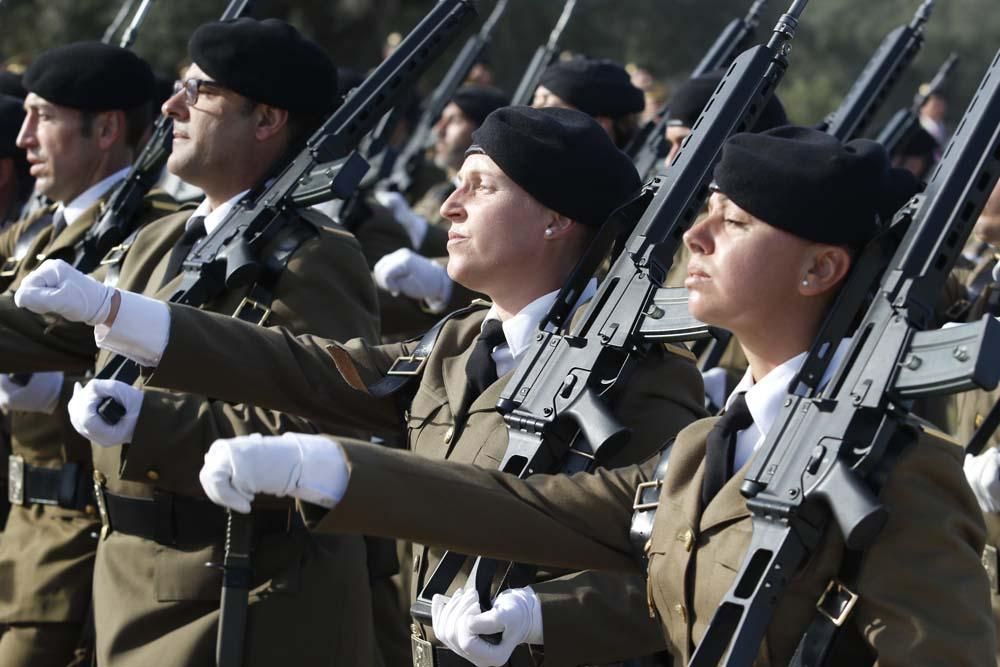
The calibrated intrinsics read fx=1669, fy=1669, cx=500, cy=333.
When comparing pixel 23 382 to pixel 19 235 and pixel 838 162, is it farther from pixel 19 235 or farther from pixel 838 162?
pixel 838 162

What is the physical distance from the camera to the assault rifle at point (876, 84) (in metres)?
6.52

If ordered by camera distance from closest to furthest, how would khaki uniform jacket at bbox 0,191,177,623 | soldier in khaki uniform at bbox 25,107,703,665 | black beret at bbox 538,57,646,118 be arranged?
soldier in khaki uniform at bbox 25,107,703,665
khaki uniform jacket at bbox 0,191,177,623
black beret at bbox 538,57,646,118

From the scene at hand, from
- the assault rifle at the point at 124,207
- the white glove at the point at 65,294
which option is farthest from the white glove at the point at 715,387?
the white glove at the point at 65,294

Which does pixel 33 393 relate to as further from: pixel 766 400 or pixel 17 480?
pixel 766 400

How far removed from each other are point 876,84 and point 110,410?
11.5 feet

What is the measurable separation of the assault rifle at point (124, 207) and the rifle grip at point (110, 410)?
1520 mm

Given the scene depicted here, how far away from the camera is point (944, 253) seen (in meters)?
3.25

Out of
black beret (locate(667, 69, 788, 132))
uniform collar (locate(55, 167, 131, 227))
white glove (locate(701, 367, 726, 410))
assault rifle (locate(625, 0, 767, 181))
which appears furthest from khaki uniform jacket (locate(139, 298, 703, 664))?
assault rifle (locate(625, 0, 767, 181))

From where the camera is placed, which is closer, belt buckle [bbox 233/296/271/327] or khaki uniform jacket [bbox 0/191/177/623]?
belt buckle [bbox 233/296/271/327]

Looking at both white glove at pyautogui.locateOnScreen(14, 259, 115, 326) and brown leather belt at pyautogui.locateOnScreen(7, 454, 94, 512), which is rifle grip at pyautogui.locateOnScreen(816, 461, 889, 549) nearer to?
white glove at pyautogui.locateOnScreen(14, 259, 115, 326)

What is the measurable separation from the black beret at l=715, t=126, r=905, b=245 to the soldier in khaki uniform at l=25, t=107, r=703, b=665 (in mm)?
811

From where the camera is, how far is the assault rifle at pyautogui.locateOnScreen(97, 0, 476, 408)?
4984mm

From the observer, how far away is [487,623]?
11.5 feet

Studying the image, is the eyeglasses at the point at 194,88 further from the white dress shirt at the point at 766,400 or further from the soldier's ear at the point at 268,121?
the white dress shirt at the point at 766,400
